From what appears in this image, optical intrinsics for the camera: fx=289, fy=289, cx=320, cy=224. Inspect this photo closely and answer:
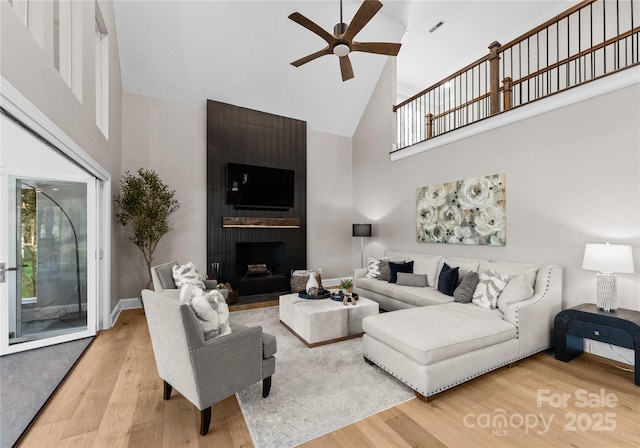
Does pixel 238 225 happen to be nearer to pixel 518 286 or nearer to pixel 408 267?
pixel 408 267

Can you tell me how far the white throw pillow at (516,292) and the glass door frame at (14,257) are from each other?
479 centimetres

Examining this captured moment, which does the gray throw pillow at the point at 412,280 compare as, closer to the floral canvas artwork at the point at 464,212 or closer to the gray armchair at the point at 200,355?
the floral canvas artwork at the point at 464,212

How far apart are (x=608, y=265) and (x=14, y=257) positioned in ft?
19.3

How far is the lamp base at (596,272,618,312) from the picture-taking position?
274cm

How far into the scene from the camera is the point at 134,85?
493cm

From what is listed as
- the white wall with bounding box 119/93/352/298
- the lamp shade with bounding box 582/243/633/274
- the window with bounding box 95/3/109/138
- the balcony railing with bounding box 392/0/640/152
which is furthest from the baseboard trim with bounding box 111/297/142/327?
the lamp shade with bounding box 582/243/633/274

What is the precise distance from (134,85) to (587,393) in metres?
7.01

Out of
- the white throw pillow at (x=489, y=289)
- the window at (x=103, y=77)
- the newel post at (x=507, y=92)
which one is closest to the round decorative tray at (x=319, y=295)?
the white throw pillow at (x=489, y=289)

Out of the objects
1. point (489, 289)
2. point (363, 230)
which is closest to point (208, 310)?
point (489, 289)

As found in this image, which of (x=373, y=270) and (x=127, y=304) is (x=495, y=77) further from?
(x=127, y=304)

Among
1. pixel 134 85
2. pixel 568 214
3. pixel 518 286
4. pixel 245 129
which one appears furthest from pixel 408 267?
pixel 134 85

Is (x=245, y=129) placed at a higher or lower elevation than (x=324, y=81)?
lower

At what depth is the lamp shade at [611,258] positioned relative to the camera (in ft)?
8.65

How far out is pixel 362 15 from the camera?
289cm
